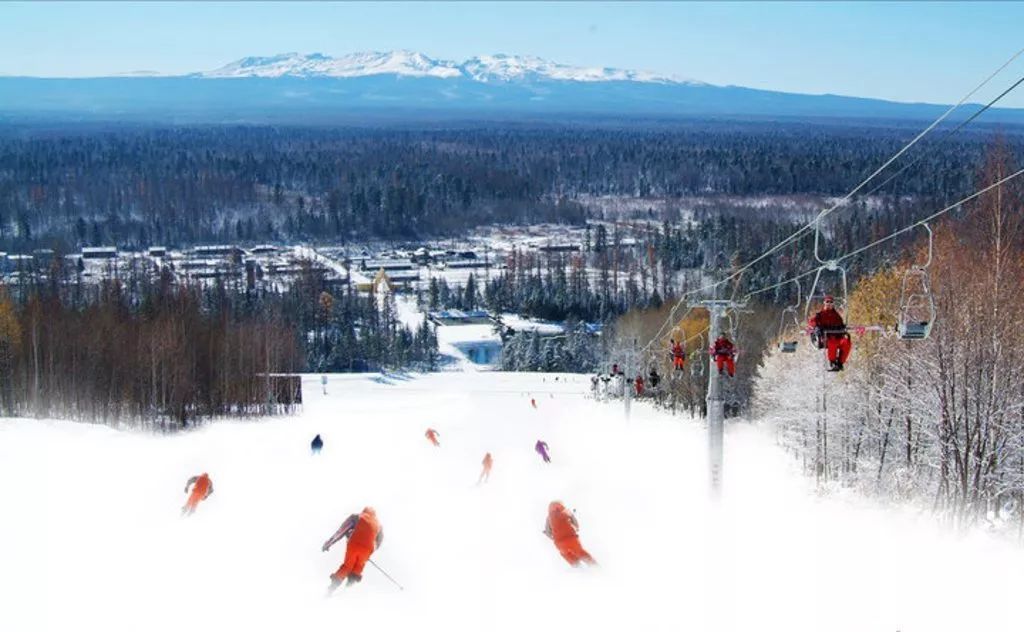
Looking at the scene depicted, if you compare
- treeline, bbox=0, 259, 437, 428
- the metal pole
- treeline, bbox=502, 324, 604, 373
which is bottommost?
treeline, bbox=502, 324, 604, 373

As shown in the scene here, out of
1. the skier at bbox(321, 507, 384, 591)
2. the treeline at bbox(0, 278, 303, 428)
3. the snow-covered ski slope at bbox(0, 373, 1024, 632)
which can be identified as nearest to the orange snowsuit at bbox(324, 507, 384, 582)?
the skier at bbox(321, 507, 384, 591)

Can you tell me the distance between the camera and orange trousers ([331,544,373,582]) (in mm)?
13867

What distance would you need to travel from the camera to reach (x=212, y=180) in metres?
199

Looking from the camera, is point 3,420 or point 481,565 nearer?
point 481,565

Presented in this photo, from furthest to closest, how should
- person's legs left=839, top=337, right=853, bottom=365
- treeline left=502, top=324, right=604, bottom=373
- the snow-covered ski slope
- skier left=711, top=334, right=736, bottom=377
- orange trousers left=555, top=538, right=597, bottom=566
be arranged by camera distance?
treeline left=502, top=324, right=604, bottom=373
skier left=711, top=334, right=736, bottom=377
orange trousers left=555, top=538, right=597, bottom=566
the snow-covered ski slope
person's legs left=839, top=337, right=853, bottom=365

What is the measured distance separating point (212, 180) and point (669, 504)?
19372 centimetres

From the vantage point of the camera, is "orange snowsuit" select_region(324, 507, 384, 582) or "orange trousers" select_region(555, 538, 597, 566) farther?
"orange trousers" select_region(555, 538, 597, 566)

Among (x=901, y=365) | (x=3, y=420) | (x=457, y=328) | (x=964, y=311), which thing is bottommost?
(x=457, y=328)

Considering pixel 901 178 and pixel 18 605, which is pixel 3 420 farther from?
pixel 901 178

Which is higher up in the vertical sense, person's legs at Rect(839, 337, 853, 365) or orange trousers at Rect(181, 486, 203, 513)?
person's legs at Rect(839, 337, 853, 365)

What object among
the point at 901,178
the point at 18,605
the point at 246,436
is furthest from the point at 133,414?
the point at 901,178

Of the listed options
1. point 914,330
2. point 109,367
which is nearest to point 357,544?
point 914,330

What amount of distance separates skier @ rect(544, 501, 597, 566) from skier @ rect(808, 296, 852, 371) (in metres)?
5.16

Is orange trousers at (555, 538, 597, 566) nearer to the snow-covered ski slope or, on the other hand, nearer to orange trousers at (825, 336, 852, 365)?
the snow-covered ski slope
